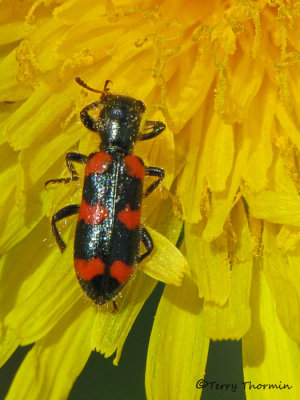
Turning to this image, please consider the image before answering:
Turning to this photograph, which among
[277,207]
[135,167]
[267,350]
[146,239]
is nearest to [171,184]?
[135,167]

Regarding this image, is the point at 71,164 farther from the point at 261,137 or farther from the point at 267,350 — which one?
the point at 267,350

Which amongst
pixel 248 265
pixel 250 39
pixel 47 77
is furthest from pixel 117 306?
pixel 250 39

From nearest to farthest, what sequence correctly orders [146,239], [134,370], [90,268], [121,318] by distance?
[90,268] < [146,239] < [121,318] < [134,370]

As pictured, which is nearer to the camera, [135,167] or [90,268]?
[90,268]

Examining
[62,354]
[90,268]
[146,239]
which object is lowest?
[62,354]

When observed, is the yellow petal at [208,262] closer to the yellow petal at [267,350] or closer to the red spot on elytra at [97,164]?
the yellow petal at [267,350]

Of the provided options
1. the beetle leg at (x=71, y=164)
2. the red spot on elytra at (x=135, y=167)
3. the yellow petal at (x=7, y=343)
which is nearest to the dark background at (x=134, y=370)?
the yellow petal at (x=7, y=343)

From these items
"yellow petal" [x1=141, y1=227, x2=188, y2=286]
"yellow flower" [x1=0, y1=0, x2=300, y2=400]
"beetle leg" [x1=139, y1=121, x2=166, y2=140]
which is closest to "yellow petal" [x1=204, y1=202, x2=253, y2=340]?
"yellow flower" [x1=0, y1=0, x2=300, y2=400]
